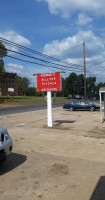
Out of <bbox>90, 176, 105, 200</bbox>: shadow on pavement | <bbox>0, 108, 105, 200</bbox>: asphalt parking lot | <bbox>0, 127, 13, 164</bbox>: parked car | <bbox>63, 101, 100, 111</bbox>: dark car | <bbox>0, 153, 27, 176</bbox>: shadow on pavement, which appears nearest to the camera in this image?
<bbox>90, 176, 105, 200</bbox>: shadow on pavement

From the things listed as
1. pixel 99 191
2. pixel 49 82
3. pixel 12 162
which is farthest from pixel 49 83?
pixel 99 191

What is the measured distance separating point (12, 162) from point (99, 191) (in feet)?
8.57

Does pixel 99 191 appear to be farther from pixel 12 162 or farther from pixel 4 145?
pixel 12 162

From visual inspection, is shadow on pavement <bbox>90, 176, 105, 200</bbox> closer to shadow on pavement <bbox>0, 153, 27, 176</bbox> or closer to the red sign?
shadow on pavement <bbox>0, 153, 27, 176</bbox>

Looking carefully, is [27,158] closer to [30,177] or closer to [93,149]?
[30,177]

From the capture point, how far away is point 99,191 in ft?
12.8

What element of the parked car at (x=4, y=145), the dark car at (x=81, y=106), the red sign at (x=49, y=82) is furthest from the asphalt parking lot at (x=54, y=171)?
the dark car at (x=81, y=106)

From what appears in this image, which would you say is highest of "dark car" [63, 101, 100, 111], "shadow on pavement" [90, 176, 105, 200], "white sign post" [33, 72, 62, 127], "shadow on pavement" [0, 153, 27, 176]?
"white sign post" [33, 72, 62, 127]

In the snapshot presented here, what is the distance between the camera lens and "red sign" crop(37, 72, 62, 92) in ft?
39.1

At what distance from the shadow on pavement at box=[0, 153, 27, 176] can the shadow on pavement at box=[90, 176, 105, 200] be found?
2170mm

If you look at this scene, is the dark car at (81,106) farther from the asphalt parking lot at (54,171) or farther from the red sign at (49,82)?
the asphalt parking lot at (54,171)

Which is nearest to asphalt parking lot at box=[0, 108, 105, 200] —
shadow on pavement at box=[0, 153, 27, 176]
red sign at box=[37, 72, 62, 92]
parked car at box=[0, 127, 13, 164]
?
shadow on pavement at box=[0, 153, 27, 176]

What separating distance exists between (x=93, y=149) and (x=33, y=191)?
359 cm

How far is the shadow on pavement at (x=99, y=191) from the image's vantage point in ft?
12.0
